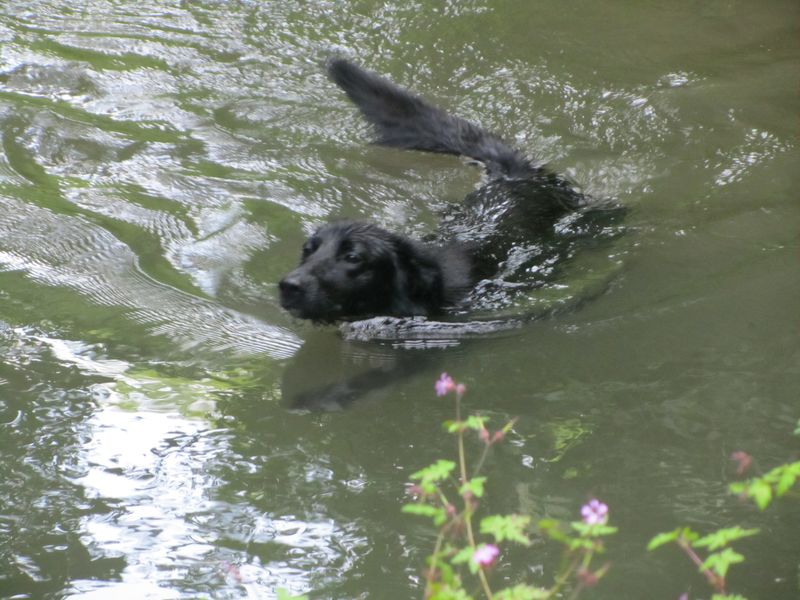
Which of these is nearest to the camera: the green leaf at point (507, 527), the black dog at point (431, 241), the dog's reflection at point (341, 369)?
the green leaf at point (507, 527)

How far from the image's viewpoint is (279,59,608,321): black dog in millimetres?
5332

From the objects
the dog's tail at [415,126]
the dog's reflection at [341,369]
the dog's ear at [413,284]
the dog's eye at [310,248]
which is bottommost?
the dog's reflection at [341,369]

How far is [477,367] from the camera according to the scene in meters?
4.77

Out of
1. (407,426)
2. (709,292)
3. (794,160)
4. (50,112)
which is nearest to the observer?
(407,426)

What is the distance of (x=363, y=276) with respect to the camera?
5418 millimetres

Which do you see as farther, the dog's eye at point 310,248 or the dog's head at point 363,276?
the dog's eye at point 310,248

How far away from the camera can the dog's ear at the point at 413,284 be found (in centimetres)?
554

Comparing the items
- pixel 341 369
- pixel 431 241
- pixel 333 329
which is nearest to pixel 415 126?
pixel 431 241

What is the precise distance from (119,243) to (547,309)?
2.66 metres

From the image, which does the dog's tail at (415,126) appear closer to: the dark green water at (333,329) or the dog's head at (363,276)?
the dark green water at (333,329)

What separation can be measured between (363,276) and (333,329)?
13.5 inches

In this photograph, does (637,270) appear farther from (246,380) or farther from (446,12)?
(446,12)

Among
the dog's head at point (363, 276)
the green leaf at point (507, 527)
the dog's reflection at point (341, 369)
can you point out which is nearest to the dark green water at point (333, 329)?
the dog's reflection at point (341, 369)

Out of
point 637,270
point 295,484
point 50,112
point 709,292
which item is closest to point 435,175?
point 637,270
